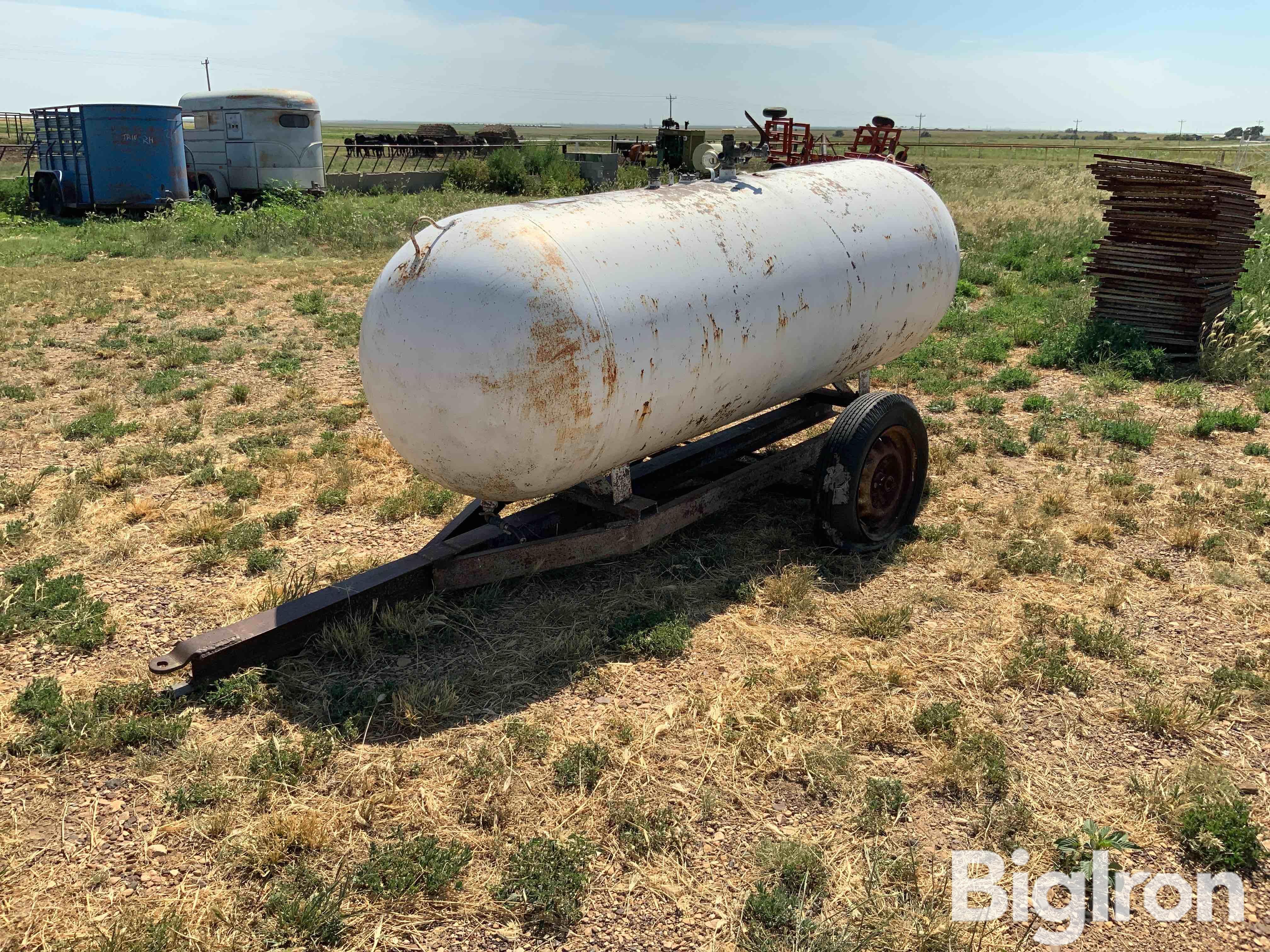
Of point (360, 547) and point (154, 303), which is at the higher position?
point (154, 303)

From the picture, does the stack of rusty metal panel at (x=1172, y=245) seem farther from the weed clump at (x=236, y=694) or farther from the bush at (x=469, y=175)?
the bush at (x=469, y=175)

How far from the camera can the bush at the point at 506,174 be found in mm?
28281

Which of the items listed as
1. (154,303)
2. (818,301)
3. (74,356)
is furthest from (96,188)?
(818,301)

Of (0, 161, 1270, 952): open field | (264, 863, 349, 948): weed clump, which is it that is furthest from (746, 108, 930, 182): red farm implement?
(264, 863, 349, 948): weed clump

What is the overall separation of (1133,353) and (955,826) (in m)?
7.67

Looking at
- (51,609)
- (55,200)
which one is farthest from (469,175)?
(51,609)

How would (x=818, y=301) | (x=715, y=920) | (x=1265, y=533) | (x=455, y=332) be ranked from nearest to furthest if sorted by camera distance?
(x=715, y=920) < (x=455, y=332) < (x=818, y=301) < (x=1265, y=533)

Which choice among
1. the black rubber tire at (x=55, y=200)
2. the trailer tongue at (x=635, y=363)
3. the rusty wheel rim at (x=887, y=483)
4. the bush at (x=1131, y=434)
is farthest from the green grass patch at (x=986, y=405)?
the black rubber tire at (x=55, y=200)

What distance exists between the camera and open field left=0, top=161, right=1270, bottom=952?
10.4 feet

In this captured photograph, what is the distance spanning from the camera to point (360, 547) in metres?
5.80

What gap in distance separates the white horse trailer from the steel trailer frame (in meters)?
20.2

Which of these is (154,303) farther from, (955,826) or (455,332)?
(955,826)

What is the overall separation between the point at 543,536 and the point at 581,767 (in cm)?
180

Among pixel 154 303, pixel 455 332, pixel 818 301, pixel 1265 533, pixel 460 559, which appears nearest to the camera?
pixel 455 332
